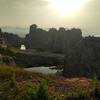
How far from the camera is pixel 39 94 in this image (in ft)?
49.9

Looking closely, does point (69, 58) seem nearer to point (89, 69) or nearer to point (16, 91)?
point (89, 69)

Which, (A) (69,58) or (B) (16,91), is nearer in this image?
(B) (16,91)

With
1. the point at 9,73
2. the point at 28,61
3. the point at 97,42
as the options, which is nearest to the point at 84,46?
the point at 97,42

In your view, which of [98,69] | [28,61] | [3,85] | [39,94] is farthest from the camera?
[28,61]

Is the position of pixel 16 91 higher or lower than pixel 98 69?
higher

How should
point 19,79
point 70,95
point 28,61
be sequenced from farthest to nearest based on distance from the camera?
point 28,61 → point 19,79 → point 70,95

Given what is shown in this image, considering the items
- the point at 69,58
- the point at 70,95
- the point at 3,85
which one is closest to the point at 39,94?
the point at 70,95

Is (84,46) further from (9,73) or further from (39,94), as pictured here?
(39,94)

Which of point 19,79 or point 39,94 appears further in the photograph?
point 19,79

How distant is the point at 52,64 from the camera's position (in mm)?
175375

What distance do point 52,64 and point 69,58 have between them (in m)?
54.8

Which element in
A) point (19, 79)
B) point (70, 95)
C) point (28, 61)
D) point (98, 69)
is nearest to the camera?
point (70, 95)

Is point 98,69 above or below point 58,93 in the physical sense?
below

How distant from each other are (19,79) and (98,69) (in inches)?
3624
